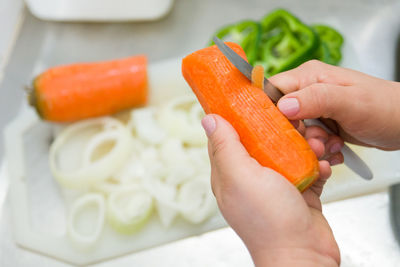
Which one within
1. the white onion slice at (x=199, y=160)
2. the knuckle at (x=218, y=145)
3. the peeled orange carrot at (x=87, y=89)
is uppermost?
the knuckle at (x=218, y=145)

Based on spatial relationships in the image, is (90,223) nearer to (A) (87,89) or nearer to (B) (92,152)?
(B) (92,152)

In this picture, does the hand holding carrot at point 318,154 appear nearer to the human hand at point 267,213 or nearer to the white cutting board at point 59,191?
the human hand at point 267,213

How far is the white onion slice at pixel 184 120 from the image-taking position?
0.88m

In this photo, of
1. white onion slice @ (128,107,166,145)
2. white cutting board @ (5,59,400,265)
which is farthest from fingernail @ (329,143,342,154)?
white onion slice @ (128,107,166,145)

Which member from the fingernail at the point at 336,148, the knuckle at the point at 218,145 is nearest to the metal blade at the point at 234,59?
the knuckle at the point at 218,145

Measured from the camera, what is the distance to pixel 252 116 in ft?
1.59

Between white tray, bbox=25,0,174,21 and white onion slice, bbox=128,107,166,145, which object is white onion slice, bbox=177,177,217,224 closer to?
white onion slice, bbox=128,107,166,145

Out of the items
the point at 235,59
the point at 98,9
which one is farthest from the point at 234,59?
the point at 98,9

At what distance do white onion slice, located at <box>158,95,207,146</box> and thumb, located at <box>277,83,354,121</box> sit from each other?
39cm

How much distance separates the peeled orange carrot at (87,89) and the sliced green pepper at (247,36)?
0.23 meters

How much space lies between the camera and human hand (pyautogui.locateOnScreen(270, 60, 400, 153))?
0.51 metres

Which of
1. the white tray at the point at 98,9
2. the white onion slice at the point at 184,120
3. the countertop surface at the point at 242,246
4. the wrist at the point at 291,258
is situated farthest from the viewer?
the white tray at the point at 98,9

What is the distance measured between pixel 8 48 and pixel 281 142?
0.91m

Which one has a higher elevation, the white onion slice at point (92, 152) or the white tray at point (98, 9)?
the white tray at point (98, 9)
